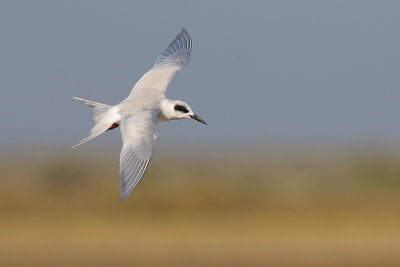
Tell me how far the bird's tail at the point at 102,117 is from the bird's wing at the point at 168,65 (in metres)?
0.91

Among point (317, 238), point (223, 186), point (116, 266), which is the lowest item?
point (116, 266)

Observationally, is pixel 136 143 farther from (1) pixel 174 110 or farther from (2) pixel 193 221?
(2) pixel 193 221

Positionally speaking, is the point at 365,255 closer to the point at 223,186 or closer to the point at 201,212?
the point at 201,212

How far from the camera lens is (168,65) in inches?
445

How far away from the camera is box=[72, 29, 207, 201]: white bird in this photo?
875 centimetres

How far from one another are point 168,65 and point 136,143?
2.34 m

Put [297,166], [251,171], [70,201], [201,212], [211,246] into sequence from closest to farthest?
1. [211,246]
2. [201,212]
3. [70,201]
4. [251,171]
5. [297,166]

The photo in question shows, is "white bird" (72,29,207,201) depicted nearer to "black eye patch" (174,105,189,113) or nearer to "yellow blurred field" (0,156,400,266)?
"black eye patch" (174,105,189,113)

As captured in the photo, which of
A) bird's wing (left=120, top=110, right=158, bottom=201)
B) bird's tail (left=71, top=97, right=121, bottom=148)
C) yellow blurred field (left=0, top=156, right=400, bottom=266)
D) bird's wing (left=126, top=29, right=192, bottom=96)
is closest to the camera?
bird's wing (left=120, top=110, right=158, bottom=201)

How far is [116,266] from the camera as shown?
63.1ft

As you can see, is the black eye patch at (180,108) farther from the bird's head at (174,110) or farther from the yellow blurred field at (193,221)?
the yellow blurred field at (193,221)

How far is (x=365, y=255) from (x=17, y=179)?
9.45 metres

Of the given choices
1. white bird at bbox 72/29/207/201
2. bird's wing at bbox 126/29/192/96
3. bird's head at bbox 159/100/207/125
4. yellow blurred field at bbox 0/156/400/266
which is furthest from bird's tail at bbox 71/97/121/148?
yellow blurred field at bbox 0/156/400/266

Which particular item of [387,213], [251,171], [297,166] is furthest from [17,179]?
[297,166]
